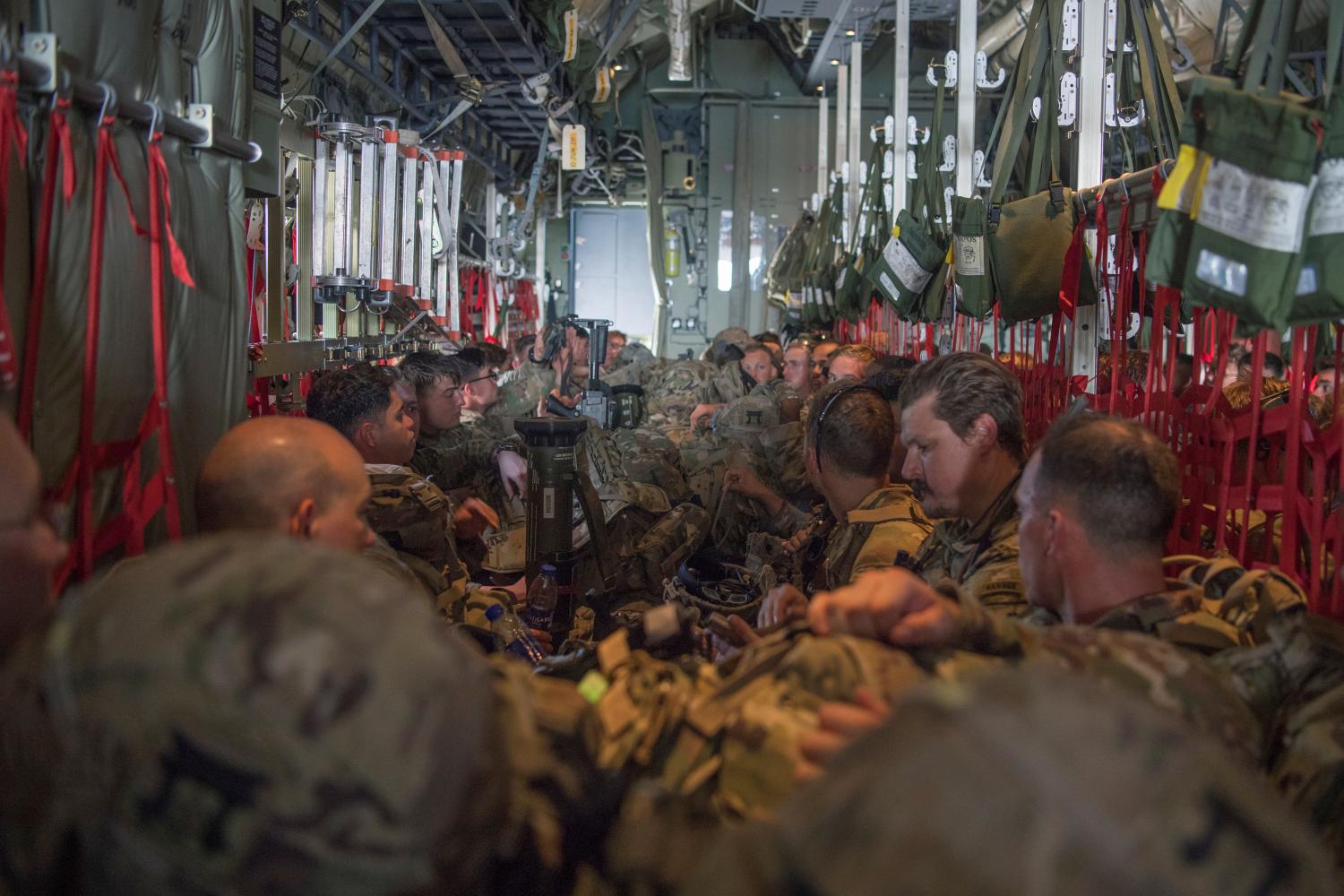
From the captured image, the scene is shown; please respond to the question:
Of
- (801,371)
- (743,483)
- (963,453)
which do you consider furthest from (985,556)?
(801,371)

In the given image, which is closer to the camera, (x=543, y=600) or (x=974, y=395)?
(x=974, y=395)

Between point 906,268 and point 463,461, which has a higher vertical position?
point 906,268

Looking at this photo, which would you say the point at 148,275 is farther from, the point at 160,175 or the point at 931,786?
the point at 931,786

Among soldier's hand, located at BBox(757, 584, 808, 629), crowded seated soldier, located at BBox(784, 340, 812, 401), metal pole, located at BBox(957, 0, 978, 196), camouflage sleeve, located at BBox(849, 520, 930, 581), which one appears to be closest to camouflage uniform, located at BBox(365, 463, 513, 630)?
soldier's hand, located at BBox(757, 584, 808, 629)

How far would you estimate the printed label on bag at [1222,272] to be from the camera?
1870 millimetres

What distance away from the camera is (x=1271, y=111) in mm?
1812

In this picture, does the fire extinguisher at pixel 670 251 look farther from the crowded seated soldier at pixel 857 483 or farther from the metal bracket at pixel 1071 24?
the crowded seated soldier at pixel 857 483

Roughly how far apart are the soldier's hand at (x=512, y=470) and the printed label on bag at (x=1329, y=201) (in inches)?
133

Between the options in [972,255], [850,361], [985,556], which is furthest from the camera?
[850,361]

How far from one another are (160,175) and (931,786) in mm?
1953

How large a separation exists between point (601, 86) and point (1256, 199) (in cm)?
854

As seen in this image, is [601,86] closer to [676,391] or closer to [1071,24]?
[676,391]

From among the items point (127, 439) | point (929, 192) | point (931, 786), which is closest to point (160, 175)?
point (127, 439)

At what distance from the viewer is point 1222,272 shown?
6.22ft
